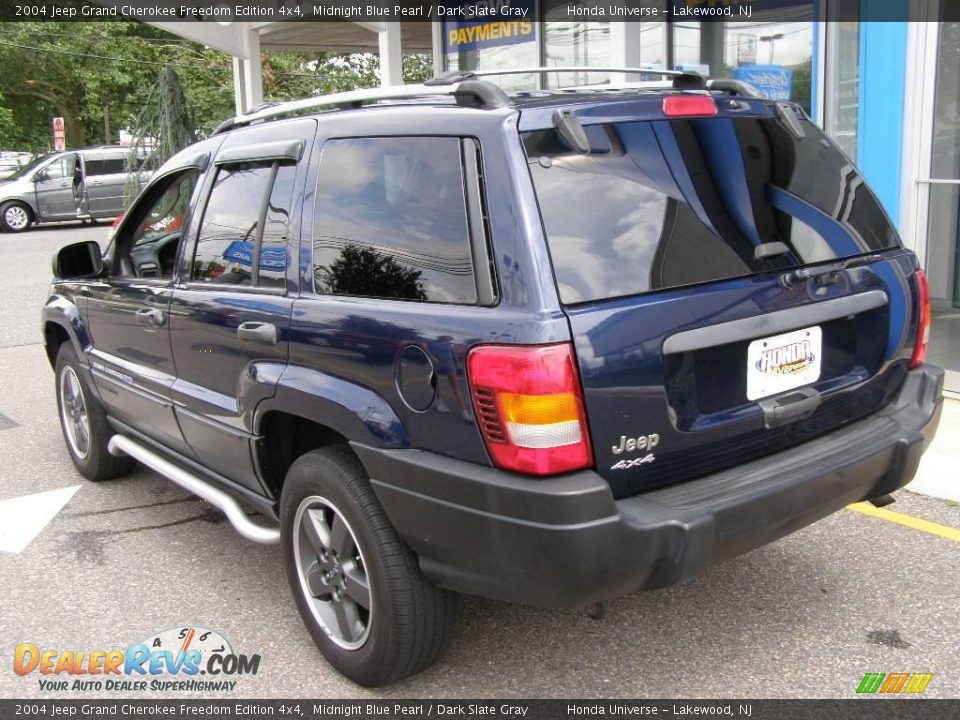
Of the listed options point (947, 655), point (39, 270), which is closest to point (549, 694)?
point (947, 655)

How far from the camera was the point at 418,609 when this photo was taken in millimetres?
2857

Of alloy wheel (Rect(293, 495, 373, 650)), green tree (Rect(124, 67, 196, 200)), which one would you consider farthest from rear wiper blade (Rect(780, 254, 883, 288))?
green tree (Rect(124, 67, 196, 200))

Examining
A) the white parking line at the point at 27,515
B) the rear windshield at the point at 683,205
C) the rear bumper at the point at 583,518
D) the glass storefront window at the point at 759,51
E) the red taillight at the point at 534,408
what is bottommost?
the white parking line at the point at 27,515

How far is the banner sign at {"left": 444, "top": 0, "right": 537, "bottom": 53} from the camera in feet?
34.7

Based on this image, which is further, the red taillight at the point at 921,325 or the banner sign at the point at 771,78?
the banner sign at the point at 771,78

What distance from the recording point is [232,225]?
3650 millimetres

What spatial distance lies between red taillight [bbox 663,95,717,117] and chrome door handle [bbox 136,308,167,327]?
2.23 metres

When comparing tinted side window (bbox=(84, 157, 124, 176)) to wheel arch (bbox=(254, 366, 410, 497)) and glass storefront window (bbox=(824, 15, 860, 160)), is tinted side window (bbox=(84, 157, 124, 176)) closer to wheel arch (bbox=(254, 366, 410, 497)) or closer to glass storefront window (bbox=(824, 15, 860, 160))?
glass storefront window (bbox=(824, 15, 860, 160))

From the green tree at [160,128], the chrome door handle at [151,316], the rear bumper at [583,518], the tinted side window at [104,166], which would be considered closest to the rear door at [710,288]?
the rear bumper at [583,518]

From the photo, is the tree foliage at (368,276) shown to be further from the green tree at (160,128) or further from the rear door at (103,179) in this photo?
the rear door at (103,179)

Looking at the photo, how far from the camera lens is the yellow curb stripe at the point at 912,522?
4152 millimetres

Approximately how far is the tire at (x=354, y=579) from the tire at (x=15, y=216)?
22.3 metres

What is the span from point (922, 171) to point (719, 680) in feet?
15.9

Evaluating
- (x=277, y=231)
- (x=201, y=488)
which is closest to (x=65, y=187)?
(x=201, y=488)
